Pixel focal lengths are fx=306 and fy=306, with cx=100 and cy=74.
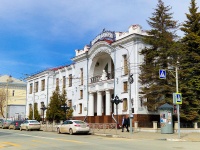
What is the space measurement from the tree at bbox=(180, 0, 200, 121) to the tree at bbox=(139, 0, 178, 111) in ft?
5.14

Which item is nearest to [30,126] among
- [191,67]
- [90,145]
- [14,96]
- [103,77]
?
[103,77]

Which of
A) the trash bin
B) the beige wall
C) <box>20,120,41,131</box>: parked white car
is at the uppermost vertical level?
the beige wall

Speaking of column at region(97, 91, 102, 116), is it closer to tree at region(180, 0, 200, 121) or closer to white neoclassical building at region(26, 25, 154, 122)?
white neoclassical building at region(26, 25, 154, 122)

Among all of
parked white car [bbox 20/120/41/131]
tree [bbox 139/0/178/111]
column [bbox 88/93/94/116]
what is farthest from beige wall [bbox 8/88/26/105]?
tree [bbox 139/0/178/111]

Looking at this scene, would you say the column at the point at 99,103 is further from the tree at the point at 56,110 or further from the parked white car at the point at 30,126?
the parked white car at the point at 30,126

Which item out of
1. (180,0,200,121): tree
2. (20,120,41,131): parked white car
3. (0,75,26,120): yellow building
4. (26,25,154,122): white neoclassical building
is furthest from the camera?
(0,75,26,120): yellow building

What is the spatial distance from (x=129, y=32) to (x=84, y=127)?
15255 mm

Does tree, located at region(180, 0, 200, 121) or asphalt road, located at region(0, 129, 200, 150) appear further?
tree, located at region(180, 0, 200, 121)

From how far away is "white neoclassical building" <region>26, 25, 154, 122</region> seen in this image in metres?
37.7

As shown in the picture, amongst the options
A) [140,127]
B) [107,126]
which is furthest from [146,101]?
[107,126]

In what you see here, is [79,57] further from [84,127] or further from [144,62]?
[84,127]

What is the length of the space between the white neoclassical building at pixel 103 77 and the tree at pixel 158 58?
87.7 inches

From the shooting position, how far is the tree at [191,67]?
32.4 meters

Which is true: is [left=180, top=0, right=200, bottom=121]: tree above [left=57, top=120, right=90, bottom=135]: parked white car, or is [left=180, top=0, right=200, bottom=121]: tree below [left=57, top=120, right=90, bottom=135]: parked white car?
above
